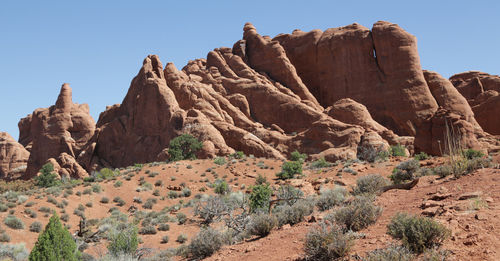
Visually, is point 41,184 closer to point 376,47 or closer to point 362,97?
point 362,97

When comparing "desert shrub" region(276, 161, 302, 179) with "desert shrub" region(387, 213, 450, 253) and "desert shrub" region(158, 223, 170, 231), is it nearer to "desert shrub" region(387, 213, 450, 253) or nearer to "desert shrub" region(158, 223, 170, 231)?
"desert shrub" region(158, 223, 170, 231)

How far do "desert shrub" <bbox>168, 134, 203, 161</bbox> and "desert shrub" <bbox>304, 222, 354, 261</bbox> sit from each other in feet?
108

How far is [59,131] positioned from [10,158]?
1403 cm

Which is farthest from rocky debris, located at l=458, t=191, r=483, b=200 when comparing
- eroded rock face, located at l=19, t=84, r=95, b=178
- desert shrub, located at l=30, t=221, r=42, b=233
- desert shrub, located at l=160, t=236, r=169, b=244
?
eroded rock face, located at l=19, t=84, r=95, b=178

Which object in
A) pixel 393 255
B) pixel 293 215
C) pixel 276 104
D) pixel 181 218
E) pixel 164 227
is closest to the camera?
pixel 393 255

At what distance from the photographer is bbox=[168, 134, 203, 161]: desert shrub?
39250mm

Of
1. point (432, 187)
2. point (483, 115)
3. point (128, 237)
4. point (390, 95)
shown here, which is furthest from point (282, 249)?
point (483, 115)

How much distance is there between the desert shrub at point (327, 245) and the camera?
631 cm

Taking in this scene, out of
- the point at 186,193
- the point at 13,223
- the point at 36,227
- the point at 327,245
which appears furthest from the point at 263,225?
the point at 186,193

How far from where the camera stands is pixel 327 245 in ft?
20.9

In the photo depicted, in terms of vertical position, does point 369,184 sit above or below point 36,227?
above

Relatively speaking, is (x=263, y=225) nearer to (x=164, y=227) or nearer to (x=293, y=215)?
(x=293, y=215)

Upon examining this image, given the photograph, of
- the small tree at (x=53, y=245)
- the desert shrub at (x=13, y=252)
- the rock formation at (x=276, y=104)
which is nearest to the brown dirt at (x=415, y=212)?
the desert shrub at (x=13, y=252)

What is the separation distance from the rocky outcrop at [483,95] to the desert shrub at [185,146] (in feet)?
126
